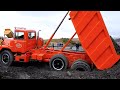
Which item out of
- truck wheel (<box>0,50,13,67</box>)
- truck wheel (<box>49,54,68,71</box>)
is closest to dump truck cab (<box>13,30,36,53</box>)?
truck wheel (<box>0,50,13,67</box>)

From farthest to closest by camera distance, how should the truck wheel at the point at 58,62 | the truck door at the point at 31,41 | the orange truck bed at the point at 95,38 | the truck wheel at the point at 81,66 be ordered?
the truck door at the point at 31,41 → the truck wheel at the point at 58,62 → the truck wheel at the point at 81,66 → the orange truck bed at the point at 95,38

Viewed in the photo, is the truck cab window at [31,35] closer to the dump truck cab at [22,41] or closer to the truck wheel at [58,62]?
the dump truck cab at [22,41]

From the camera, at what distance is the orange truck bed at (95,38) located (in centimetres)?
1078

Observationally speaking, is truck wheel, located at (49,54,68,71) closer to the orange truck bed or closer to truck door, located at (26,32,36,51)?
the orange truck bed

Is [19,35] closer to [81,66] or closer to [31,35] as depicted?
[31,35]

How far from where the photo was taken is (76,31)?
36.3ft

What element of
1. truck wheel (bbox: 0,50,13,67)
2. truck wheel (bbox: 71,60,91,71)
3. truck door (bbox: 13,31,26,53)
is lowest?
truck wheel (bbox: 71,60,91,71)

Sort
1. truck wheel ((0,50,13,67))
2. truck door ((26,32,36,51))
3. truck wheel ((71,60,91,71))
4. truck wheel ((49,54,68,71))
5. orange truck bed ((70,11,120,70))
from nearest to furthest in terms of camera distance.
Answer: orange truck bed ((70,11,120,70)) < truck wheel ((71,60,91,71)) < truck wheel ((49,54,68,71)) < truck wheel ((0,50,13,67)) < truck door ((26,32,36,51))

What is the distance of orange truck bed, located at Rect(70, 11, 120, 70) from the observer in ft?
35.4

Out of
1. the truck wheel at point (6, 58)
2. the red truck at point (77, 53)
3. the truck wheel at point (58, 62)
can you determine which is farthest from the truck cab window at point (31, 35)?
the truck wheel at point (58, 62)

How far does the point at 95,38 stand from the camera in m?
10.9
